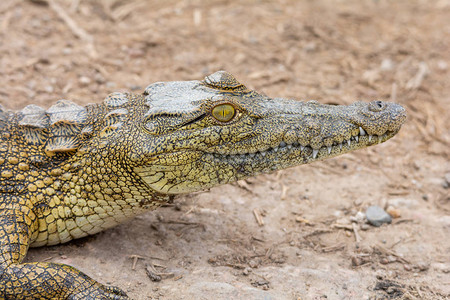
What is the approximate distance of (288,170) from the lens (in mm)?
5516

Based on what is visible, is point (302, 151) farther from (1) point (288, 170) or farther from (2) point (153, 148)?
(1) point (288, 170)

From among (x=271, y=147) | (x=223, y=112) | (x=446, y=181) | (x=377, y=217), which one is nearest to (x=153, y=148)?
(x=223, y=112)

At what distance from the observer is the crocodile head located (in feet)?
12.1

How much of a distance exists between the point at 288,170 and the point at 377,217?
1122mm

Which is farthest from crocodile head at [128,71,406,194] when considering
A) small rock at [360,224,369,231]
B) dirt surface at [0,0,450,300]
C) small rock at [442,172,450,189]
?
small rock at [442,172,450,189]

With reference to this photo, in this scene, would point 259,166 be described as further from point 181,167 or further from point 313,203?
point 313,203

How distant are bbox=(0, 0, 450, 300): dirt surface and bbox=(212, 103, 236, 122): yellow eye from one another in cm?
125

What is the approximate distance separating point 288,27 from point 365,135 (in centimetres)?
453

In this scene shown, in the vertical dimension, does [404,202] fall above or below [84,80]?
below

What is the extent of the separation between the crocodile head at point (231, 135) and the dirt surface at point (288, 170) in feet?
2.63

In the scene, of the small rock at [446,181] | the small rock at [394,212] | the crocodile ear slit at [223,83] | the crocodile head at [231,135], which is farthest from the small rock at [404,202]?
the crocodile ear slit at [223,83]

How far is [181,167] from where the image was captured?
372 cm

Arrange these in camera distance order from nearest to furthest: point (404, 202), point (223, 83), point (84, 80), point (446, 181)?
point (223, 83)
point (404, 202)
point (446, 181)
point (84, 80)

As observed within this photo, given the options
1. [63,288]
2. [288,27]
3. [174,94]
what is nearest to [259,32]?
[288,27]
